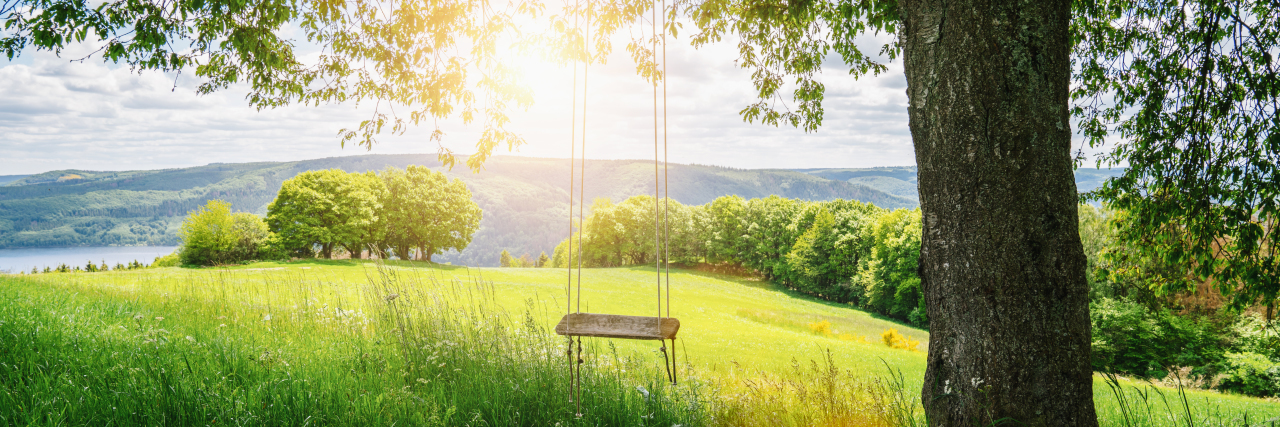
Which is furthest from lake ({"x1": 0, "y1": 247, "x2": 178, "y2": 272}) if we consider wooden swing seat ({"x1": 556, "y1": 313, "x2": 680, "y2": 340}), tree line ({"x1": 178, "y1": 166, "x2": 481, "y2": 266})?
wooden swing seat ({"x1": 556, "y1": 313, "x2": 680, "y2": 340})

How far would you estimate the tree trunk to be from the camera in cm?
250

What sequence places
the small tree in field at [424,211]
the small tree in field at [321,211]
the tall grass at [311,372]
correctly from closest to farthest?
1. the tall grass at [311,372]
2. the small tree in field at [321,211]
3. the small tree in field at [424,211]

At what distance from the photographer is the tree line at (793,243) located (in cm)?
3406

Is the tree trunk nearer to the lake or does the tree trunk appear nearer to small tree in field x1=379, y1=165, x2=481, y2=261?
the lake

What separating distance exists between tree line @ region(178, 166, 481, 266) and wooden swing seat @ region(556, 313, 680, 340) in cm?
2526

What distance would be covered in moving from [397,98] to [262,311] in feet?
9.43

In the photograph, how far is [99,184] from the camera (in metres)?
142

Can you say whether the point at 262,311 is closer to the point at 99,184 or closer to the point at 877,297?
the point at 877,297

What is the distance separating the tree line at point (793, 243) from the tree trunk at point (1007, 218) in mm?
27053

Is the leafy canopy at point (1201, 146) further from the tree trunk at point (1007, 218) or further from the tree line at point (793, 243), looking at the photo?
the tree line at point (793, 243)

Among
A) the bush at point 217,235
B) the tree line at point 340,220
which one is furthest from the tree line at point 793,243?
the bush at point 217,235

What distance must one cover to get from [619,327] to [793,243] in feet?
135

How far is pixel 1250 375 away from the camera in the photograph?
2052cm

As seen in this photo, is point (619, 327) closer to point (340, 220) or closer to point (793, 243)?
point (340, 220)
